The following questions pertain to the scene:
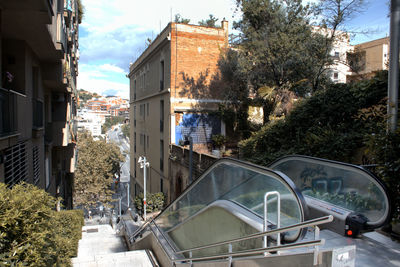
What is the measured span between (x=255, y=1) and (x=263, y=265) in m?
14.9

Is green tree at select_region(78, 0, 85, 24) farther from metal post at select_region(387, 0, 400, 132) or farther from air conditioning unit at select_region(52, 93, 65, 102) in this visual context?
metal post at select_region(387, 0, 400, 132)

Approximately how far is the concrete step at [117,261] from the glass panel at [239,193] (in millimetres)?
851

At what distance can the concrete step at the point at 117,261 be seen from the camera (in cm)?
659

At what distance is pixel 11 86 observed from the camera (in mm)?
8000

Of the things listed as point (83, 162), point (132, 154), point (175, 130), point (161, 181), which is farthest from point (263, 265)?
point (132, 154)

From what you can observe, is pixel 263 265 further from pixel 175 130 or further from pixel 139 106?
pixel 139 106

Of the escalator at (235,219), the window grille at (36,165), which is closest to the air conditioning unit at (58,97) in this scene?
the window grille at (36,165)

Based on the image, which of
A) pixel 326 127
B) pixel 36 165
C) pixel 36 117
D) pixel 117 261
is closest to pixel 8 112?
pixel 36 117

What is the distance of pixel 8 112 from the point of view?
20.3ft

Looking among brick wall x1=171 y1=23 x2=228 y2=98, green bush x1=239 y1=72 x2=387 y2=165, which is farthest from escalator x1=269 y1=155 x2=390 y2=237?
brick wall x1=171 y1=23 x2=228 y2=98

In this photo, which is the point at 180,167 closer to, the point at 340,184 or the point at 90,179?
the point at 90,179

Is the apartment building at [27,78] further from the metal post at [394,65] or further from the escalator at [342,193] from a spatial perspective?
the metal post at [394,65]

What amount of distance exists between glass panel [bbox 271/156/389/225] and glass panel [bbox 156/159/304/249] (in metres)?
1.38

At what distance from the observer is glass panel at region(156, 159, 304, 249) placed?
3.51m
